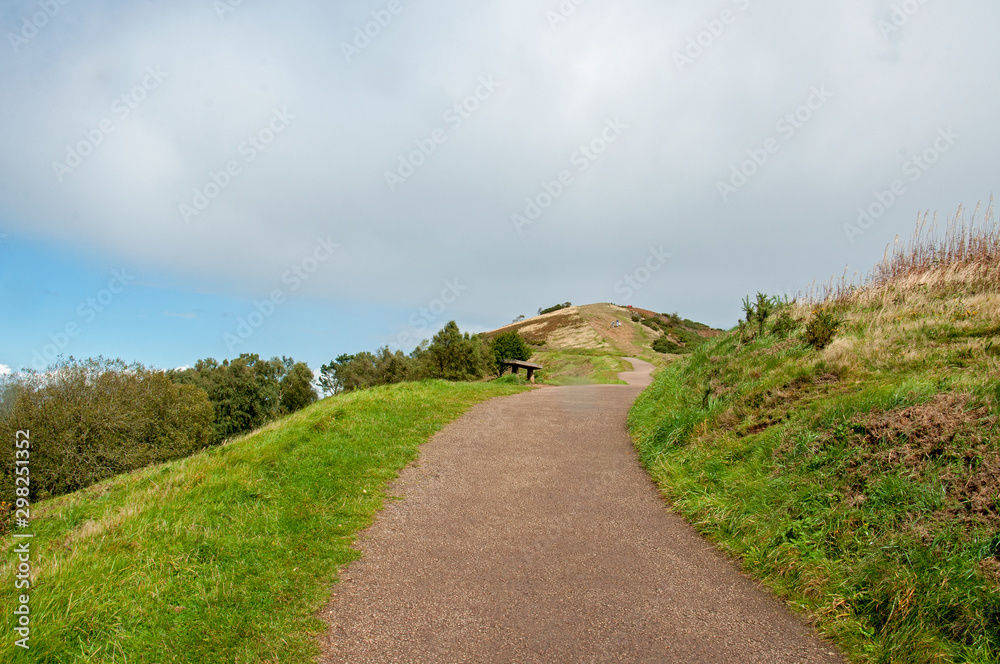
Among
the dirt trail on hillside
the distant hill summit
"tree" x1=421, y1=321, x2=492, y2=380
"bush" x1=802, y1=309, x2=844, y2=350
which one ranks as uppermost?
the distant hill summit

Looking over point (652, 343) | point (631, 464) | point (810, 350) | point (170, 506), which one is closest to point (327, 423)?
point (170, 506)

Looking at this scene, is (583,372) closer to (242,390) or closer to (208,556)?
(208,556)

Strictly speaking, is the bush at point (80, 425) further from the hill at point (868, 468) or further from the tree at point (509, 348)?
the hill at point (868, 468)

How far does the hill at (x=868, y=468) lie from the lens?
143 inches

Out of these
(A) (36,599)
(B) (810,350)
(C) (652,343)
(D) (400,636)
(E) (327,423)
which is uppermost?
(C) (652,343)

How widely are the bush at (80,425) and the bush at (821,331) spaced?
27.5 metres

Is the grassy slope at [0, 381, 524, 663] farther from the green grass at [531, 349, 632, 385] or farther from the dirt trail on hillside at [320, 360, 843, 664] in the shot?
the green grass at [531, 349, 632, 385]

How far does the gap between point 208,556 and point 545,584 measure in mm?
3114

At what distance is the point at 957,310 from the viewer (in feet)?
27.4

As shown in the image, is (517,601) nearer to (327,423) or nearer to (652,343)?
(327,423)

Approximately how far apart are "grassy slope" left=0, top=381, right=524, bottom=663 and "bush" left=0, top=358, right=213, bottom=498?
19543mm

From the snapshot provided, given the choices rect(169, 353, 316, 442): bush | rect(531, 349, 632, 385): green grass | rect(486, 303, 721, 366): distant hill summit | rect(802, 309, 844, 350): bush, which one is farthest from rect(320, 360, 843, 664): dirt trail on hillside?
rect(169, 353, 316, 442): bush

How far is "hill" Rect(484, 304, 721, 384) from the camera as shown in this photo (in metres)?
29.4

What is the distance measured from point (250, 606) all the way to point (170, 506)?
2.51m
